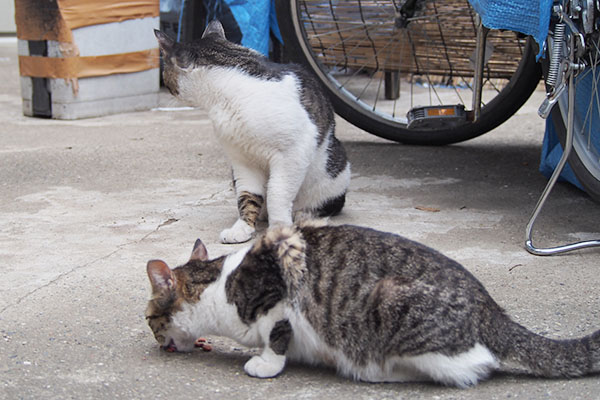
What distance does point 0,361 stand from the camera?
252 centimetres

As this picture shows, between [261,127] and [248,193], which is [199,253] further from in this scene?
[248,193]

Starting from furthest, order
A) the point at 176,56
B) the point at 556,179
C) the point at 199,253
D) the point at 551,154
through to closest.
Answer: the point at 551,154 → the point at 176,56 → the point at 556,179 → the point at 199,253

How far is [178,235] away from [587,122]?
1993mm

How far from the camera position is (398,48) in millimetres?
5602

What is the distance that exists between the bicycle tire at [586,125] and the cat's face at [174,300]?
6.15 ft

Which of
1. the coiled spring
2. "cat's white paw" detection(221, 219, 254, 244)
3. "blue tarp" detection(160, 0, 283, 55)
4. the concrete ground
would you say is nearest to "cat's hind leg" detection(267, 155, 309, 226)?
"cat's white paw" detection(221, 219, 254, 244)

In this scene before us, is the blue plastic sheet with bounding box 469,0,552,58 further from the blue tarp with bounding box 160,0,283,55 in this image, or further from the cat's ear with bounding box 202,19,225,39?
the blue tarp with bounding box 160,0,283,55

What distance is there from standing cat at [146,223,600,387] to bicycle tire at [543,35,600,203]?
1423 millimetres

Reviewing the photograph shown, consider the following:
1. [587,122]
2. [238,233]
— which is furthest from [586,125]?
[238,233]

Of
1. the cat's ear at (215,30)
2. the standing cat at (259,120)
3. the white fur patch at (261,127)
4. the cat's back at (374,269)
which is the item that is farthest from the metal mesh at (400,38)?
the cat's back at (374,269)

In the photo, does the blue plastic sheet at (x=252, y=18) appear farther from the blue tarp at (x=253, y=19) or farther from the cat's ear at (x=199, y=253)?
the cat's ear at (x=199, y=253)

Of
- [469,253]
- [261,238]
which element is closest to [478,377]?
[261,238]

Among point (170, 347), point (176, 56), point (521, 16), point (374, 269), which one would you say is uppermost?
point (521, 16)

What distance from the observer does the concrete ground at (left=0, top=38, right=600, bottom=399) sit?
242 cm
